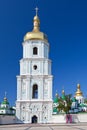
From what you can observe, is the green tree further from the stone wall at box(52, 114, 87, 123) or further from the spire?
the spire

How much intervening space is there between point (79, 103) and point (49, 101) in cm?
2881

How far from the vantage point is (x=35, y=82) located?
196ft

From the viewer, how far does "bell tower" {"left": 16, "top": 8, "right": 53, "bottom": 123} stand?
189ft

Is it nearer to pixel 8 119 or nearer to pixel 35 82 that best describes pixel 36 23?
pixel 35 82

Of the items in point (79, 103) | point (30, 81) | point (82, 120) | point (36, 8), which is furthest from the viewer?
point (79, 103)

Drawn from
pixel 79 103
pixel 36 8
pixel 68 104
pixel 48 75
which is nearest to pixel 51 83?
pixel 48 75

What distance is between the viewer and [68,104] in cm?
6084

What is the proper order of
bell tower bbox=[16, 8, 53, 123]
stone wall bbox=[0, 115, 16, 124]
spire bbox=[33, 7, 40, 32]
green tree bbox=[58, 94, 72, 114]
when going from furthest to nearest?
spire bbox=[33, 7, 40, 32]
green tree bbox=[58, 94, 72, 114]
bell tower bbox=[16, 8, 53, 123]
stone wall bbox=[0, 115, 16, 124]

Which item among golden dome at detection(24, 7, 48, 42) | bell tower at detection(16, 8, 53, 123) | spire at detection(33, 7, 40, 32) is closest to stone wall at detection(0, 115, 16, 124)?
bell tower at detection(16, 8, 53, 123)

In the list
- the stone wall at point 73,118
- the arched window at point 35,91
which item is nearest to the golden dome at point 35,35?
the arched window at point 35,91

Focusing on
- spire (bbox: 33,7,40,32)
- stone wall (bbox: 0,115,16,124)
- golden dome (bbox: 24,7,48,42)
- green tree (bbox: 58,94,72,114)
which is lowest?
stone wall (bbox: 0,115,16,124)

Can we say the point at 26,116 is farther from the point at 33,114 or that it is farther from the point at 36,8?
the point at 36,8

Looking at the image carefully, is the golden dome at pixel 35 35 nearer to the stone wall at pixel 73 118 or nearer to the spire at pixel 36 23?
the spire at pixel 36 23

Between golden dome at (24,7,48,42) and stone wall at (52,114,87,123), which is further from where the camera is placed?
golden dome at (24,7,48,42)
